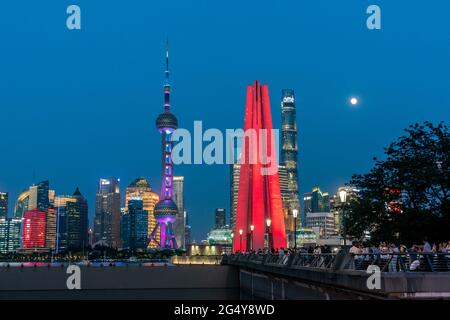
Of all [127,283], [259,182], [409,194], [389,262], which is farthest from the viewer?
[259,182]

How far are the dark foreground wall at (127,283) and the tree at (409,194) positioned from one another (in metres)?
23.7

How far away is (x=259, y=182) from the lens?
360ft

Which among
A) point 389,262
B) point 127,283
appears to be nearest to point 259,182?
point 127,283

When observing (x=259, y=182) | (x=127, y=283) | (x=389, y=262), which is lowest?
(x=127, y=283)

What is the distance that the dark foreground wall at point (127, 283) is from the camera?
68.6 metres

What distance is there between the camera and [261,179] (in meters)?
110

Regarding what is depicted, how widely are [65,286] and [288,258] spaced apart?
125 ft

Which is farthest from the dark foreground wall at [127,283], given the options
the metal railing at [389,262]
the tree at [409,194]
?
the metal railing at [389,262]

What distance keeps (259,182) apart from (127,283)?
42.3 meters

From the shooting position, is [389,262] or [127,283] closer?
[389,262]

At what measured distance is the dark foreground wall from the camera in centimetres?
6856

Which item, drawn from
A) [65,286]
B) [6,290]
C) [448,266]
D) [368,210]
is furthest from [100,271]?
[448,266]

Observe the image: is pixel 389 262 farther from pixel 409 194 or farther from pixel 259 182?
pixel 259 182

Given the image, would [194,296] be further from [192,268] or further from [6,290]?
[6,290]
